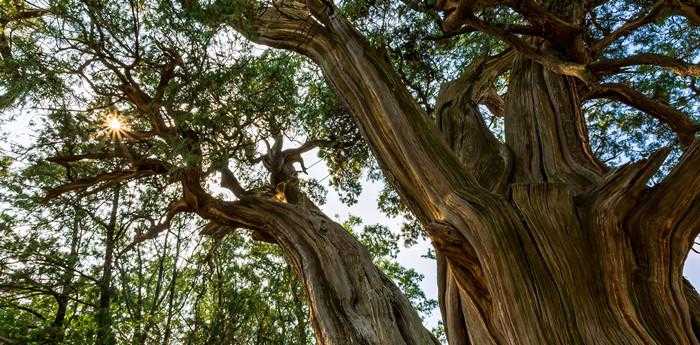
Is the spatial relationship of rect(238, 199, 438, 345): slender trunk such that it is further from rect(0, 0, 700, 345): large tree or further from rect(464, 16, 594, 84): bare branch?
rect(464, 16, 594, 84): bare branch

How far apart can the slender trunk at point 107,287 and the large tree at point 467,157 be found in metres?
1.06

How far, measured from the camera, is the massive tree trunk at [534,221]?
2.25 metres

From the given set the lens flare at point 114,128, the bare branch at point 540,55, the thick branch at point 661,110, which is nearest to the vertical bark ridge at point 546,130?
the thick branch at point 661,110

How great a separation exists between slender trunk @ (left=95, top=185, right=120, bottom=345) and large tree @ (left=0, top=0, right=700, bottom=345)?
1.06 metres

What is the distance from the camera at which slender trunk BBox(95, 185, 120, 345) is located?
17.4 ft

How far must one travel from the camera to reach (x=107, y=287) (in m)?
5.80

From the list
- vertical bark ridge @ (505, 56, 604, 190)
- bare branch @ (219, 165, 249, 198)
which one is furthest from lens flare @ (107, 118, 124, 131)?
vertical bark ridge @ (505, 56, 604, 190)

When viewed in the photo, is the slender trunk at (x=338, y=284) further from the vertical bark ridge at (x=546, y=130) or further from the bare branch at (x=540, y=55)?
the bare branch at (x=540, y=55)

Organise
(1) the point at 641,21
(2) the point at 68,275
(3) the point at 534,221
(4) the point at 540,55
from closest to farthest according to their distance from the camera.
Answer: (3) the point at 534,221 → (4) the point at 540,55 → (1) the point at 641,21 → (2) the point at 68,275

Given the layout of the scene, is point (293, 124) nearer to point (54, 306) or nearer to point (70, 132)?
point (70, 132)

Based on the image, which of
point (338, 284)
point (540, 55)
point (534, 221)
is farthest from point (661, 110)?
point (338, 284)

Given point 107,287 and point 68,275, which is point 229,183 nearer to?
point 107,287

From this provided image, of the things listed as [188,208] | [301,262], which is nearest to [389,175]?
[301,262]

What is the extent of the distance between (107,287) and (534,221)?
5353 mm
